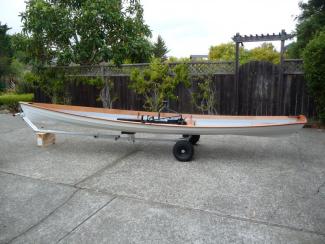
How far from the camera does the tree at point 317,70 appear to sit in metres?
6.51

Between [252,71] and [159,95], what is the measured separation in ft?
8.70

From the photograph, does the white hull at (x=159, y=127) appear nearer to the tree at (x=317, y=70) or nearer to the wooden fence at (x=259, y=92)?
the tree at (x=317, y=70)

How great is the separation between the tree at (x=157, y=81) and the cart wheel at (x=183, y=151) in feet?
12.3

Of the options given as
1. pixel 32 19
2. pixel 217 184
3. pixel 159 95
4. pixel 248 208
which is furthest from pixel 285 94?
pixel 32 19

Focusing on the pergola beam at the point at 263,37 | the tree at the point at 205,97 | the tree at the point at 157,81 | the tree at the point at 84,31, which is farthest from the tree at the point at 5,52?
the pergola beam at the point at 263,37

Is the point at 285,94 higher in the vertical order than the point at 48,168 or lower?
higher

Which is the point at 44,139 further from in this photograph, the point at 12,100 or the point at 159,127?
the point at 12,100

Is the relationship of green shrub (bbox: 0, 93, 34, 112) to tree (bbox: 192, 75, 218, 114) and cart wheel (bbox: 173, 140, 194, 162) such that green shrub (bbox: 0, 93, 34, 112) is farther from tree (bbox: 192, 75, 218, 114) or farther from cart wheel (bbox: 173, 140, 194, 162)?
cart wheel (bbox: 173, 140, 194, 162)

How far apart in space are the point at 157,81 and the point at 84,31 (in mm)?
2497

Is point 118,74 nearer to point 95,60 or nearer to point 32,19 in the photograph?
point 95,60

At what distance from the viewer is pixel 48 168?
4.51m

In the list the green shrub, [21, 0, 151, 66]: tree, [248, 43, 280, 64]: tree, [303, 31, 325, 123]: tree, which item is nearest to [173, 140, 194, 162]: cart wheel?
[303, 31, 325, 123]: tree

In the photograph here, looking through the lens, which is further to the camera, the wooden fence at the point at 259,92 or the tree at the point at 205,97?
the tree at the point at 205,97

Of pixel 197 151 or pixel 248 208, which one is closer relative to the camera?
pixel 248 208
